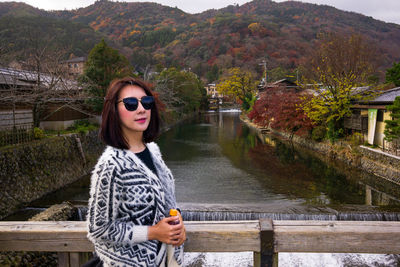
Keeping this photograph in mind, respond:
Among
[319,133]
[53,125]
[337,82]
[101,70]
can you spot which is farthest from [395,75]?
[53,125]

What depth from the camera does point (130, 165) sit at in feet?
4.14

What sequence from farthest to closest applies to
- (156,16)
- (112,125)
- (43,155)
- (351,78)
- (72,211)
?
(156,16), (351,78), (43,155), (72,211), (112,125)

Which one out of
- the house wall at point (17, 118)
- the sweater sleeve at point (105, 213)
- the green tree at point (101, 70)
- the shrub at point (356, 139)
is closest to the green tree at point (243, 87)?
the green tree at point (101, 70)

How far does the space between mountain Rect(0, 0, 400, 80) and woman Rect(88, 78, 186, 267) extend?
159 feet

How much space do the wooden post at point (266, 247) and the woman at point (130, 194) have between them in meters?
0.42

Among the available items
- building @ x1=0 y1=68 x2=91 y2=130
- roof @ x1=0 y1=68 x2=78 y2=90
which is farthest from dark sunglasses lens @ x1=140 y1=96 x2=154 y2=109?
roof @ x1=0 y1=68 x2=78 y2=90

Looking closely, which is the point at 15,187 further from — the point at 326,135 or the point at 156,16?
the point at 156,16

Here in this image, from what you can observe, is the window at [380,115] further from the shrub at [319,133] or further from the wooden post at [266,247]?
the wooden post at [266,247]

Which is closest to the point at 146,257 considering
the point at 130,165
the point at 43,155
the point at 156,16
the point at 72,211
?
the point at 130,165

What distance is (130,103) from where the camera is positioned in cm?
138

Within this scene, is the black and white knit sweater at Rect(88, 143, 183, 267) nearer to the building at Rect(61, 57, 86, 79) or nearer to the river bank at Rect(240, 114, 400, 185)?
the river bank at Rect(240, 114, 400, 185)

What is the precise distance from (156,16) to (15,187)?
109m

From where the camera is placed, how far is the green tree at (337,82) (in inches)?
546

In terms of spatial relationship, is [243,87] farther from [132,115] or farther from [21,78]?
[132,115]
